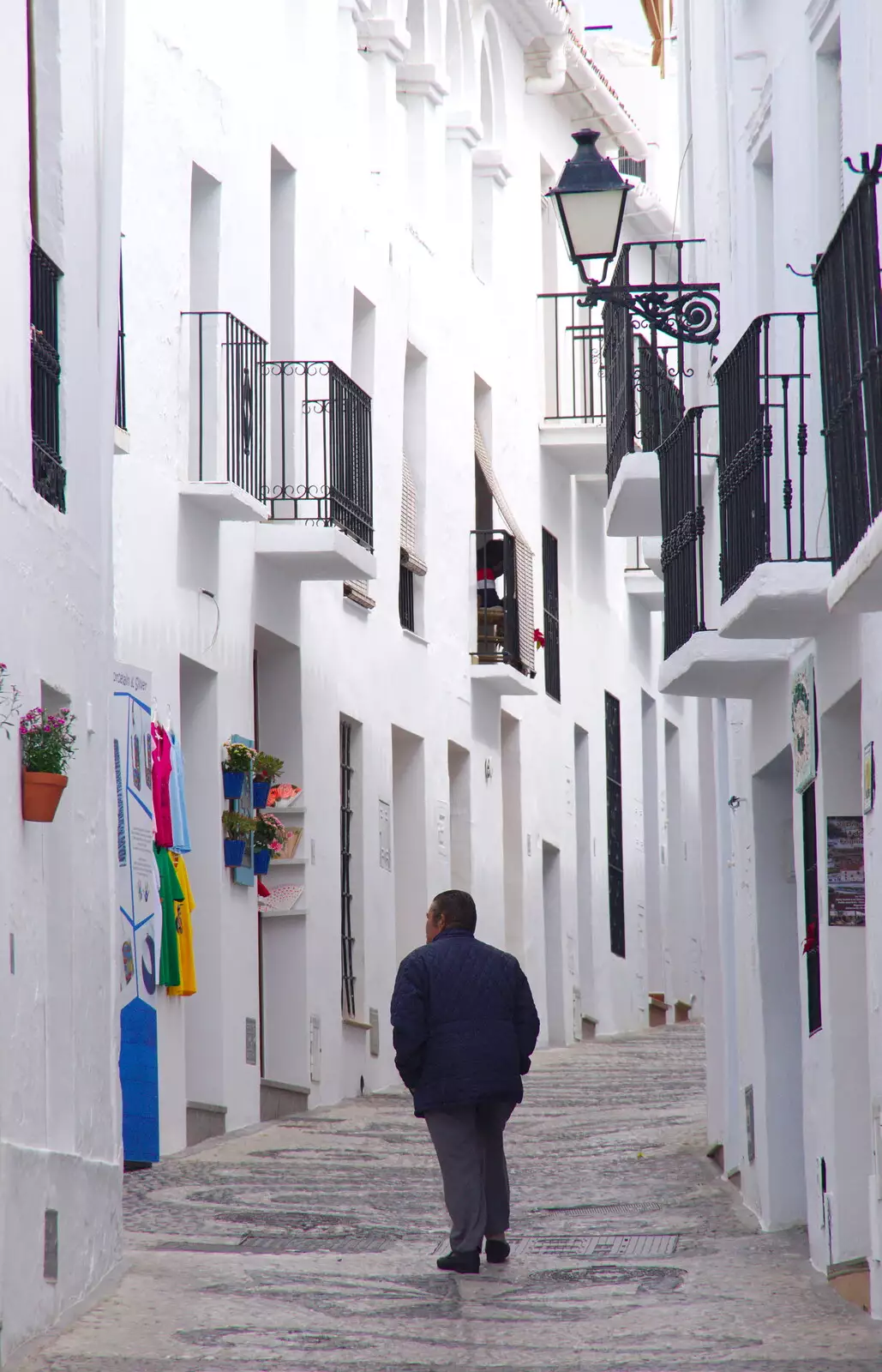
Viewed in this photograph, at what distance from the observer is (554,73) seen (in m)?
25.1

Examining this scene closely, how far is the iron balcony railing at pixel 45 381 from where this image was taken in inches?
358

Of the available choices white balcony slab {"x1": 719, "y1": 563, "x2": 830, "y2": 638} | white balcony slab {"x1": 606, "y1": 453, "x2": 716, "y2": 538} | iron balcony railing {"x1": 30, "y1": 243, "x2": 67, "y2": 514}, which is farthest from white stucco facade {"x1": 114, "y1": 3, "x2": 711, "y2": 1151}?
white balcony slab {"x1": 719, "y1": 563, "x2": 830, "y2": 638}

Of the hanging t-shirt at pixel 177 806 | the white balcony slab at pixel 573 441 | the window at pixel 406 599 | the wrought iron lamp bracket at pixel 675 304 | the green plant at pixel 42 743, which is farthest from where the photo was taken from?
the white balcony slab at pixel 573 441

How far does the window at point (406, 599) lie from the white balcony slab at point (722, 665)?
8282 mm

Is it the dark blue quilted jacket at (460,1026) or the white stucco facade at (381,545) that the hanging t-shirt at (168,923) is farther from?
the dark blue quilted jacket at (460,1026)

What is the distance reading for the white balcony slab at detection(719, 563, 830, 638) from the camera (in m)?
9.09

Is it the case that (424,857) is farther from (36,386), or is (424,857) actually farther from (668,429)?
(36,386)

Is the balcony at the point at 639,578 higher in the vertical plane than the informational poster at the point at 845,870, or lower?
higher

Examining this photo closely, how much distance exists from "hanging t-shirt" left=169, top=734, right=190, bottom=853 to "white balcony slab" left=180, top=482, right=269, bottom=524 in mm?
1645

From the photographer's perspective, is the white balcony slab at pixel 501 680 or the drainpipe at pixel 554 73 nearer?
the white balcony slab at pixel 501 680

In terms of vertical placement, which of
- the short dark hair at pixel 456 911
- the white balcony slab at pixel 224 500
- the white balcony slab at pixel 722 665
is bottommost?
the short dark hair at pixel 456 911

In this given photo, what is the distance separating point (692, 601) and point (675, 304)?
1710 millimetres

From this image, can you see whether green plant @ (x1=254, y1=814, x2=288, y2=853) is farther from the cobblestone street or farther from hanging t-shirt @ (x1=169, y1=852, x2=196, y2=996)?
the cobblestone street

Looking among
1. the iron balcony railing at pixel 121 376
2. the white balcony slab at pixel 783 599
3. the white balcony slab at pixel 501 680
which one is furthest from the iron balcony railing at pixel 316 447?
the white balcony slab at pixel 783 599
